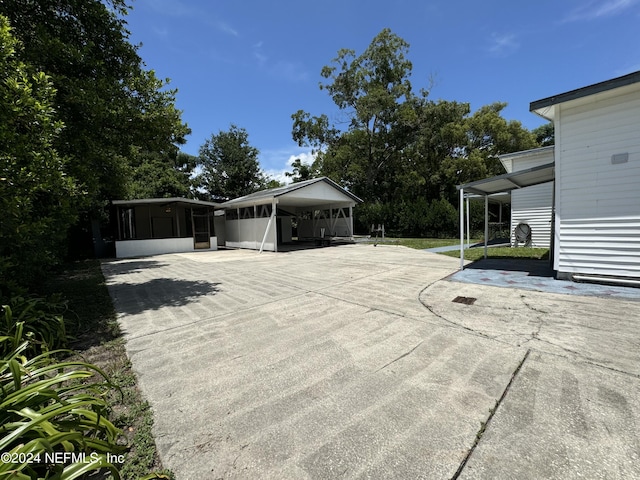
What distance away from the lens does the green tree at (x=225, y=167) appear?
28641 mm

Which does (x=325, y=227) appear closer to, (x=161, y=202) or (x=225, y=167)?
(x=161, y=202)

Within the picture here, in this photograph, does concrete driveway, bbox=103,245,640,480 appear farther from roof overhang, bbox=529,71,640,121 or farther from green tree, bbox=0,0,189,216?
roof overhang, bbox=529,71,640,121

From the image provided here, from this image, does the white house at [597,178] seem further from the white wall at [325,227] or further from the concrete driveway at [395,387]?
the white wall at [325,227]

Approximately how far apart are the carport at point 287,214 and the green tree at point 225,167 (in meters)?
9.06

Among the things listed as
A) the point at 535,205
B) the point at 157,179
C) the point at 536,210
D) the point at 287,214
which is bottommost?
the point at 536,210

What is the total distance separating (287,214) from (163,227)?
7.72 meters

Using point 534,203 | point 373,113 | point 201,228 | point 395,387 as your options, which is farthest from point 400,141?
point 395,387

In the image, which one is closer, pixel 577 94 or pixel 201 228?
pixel 577 94

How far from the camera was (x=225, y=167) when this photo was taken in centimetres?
2866

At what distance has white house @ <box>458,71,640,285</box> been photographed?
17.1 feet

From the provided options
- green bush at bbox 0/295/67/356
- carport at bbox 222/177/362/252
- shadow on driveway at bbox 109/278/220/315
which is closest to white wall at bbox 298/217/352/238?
carport at bbox 222/177/362/252

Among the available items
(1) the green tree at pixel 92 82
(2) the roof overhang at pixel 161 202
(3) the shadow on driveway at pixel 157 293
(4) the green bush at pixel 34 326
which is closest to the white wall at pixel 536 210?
(3) the shadow on driveway at pixel 157 293

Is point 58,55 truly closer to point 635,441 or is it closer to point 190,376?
point 190,376

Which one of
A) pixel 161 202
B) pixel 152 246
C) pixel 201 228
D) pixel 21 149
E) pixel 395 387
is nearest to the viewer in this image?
pixel 395 387
